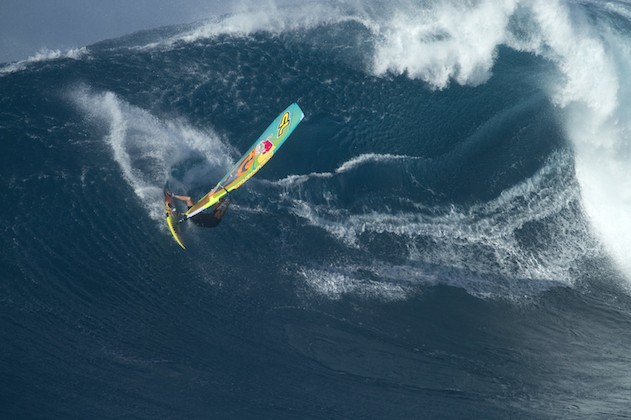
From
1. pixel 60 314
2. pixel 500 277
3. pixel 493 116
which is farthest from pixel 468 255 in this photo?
pixel 60 314

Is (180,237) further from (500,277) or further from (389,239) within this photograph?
(500,277)

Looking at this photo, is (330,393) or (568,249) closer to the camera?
(330,393)

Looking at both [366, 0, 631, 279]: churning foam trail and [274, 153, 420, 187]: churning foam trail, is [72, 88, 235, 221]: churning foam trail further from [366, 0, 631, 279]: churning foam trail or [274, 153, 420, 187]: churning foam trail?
[366, 0, 631, 279]: churning foam trail

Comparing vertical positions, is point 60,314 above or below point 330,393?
above

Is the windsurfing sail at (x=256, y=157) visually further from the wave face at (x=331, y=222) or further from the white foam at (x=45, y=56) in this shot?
the white foam at (x=45, y=56)

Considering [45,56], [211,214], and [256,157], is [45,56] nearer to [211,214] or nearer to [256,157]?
[256,157]

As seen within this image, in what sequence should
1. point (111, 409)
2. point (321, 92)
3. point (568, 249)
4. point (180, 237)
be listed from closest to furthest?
point (111, 409), point (180, 237), point (568, 249), point (321, 92)

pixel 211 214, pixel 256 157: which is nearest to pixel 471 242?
pixel 256 157
